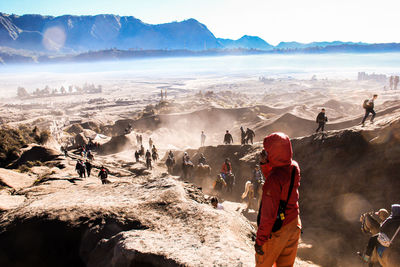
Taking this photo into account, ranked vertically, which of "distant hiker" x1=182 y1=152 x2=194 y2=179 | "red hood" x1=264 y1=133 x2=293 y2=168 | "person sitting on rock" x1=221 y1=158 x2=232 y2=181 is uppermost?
"red hood" x1=264 y1=133 x2=293 y2=168

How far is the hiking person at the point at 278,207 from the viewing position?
3.25 metres

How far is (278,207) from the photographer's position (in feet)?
10.8

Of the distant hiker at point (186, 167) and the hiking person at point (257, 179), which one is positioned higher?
the hiking person at point (257, 179)

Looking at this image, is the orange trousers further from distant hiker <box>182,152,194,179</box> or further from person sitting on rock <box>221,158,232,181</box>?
distant hiker <box>182,152,194,179</box>

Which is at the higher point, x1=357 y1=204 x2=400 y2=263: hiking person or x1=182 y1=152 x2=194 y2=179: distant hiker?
x1=357 y1=204 x2=400 y2=263: hiking person

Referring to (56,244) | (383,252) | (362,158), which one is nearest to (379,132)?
(362,158)

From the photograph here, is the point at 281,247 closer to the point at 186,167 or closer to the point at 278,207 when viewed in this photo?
the point at 278,207

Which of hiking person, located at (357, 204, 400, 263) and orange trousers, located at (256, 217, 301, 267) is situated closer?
orange trousers, located at (256, 217, 301, 267)

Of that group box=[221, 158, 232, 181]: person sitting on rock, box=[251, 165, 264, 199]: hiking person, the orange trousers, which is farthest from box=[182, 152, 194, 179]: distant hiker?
the orange trousers

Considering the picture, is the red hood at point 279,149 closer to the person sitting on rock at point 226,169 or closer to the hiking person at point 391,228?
the hiking person at point 391,228

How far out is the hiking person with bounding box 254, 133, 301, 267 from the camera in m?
3.25

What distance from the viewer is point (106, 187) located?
31.4 feet

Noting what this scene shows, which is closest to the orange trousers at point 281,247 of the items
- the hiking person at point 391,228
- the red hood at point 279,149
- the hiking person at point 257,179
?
the red hood at point 279,149

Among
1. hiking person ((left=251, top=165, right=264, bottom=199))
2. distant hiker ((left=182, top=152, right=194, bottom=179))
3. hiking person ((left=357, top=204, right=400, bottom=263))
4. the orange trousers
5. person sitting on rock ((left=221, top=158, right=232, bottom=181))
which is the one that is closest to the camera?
the orange trousers
